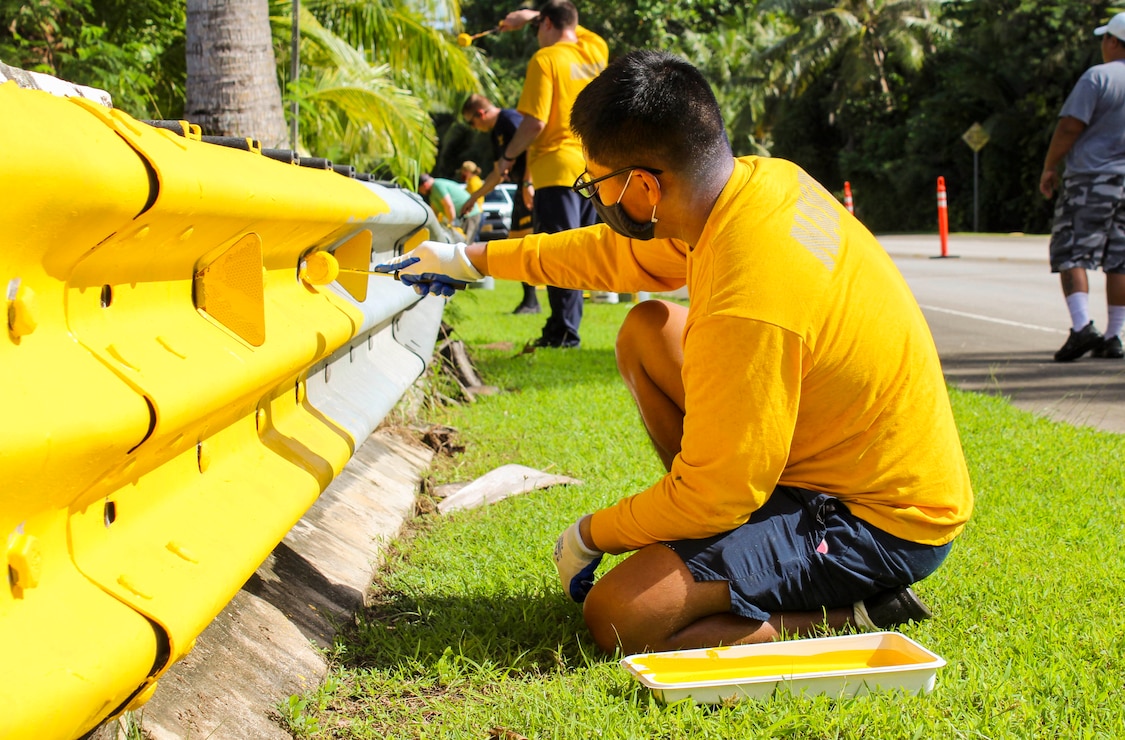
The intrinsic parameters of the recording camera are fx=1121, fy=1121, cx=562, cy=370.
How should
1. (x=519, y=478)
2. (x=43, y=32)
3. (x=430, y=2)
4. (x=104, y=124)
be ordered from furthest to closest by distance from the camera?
(x=430, y=2), (x=43, y=32), (x=519, y=478), (x=104, y=124)

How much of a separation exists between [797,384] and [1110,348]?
19.2 ft

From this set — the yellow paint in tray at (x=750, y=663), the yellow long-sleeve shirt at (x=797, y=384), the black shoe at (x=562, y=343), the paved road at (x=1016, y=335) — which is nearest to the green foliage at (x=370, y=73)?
the black shoe at (x=562, y=343)

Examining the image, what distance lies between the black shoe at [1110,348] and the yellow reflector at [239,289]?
22.0 ft

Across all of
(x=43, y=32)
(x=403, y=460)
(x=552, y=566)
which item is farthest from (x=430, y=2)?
(x=552, y=566)

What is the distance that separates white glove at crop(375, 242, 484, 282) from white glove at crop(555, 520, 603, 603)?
87 centimetres

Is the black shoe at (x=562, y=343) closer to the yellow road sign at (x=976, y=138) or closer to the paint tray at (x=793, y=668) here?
the paint tray at (x=793, y=668)

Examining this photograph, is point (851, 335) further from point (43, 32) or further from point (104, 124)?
point (43, 32)

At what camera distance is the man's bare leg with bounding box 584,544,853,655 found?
2623mm

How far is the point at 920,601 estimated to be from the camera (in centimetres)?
288

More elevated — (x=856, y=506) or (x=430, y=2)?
(x=430, y=2)

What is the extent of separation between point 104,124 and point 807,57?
42.5m

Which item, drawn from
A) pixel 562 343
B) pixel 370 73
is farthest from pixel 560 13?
pixel 370 73

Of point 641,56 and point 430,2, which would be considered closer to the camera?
point 641,56

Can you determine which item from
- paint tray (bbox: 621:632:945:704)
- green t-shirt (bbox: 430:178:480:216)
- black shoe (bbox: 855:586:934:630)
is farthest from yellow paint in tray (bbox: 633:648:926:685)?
green t-shirt (bbox: 430:178:480:216)
